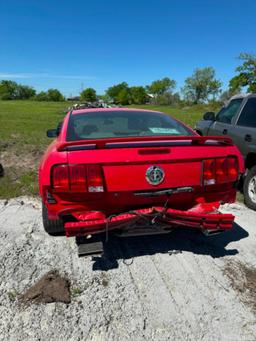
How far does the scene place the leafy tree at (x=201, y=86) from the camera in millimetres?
87562

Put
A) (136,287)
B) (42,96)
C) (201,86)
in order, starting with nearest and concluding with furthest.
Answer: (136,287) → (201,86) → (42,96)

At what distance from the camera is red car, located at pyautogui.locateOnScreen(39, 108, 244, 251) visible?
2.73 m

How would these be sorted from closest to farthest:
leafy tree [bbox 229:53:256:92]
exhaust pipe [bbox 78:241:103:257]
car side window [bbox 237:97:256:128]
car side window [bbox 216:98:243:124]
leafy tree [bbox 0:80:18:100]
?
exhaust pipe [bbox 78:241:103:257], car side window [bbox 237:97:256:128], car side window [bbox 216:98:243:124], leafy tree [bbox 229:53:256:92], leafy tree [bbox 0:80:18:100]

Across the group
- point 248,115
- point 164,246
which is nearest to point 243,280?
point 164,246

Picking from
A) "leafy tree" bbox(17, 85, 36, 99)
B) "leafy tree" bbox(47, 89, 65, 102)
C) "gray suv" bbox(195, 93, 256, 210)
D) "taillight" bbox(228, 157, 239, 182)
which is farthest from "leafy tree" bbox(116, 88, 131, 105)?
"taillight" bbox(228, 157, 239, 182)

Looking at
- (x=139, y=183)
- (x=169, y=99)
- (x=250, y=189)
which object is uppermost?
(x=139, y=183)

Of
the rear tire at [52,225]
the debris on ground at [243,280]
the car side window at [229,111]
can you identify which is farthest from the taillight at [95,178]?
the car side window at [229,111]

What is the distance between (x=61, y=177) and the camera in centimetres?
271

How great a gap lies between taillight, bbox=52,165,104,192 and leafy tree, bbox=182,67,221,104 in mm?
88523

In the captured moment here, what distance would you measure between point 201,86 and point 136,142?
3566 inches

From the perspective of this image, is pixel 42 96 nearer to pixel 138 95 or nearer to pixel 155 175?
pixel 138 95

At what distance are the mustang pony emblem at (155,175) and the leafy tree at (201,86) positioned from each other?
290 ft

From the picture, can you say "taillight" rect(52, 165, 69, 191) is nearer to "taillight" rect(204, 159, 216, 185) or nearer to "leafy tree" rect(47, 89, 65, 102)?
"taillight" rect(204, 159, 216, 185)

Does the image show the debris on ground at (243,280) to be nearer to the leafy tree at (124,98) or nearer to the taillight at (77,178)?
the taillight at (77,178)
